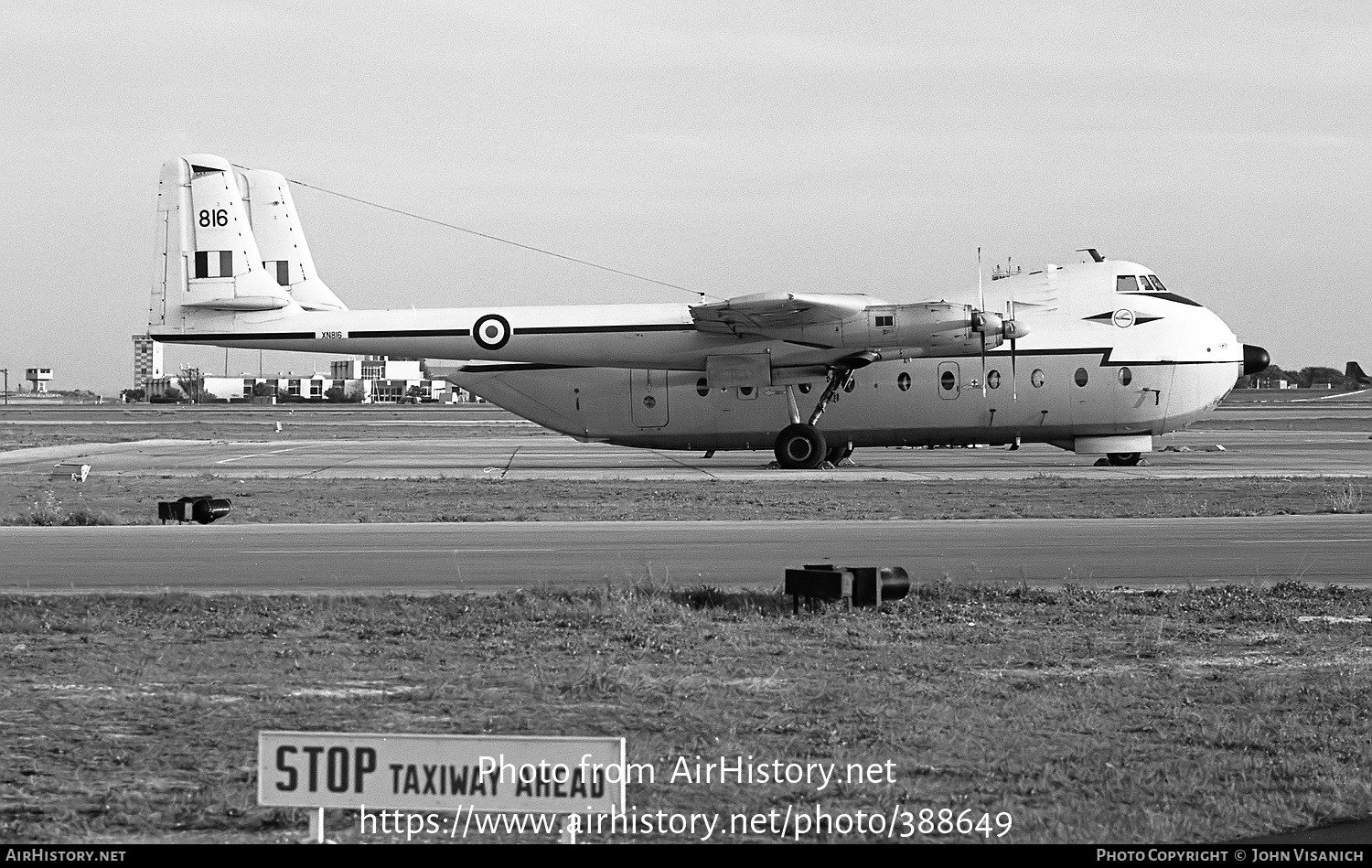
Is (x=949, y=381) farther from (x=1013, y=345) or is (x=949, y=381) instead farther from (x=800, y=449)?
(x=800, y=449)

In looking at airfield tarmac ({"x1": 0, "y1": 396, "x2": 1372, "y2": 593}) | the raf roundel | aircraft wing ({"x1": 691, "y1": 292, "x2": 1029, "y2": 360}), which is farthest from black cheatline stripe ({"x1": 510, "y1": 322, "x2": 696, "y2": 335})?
airfield tarmac ({"x1": 0, "y1": 396, "x2": 1372, "y2": 593})

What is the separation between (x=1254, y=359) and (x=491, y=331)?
22.6 meters

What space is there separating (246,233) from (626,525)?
21.9 metres

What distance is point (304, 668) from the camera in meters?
11.3

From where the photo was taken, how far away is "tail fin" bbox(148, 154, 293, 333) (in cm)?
3909

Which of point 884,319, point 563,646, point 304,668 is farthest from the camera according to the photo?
point 884,319

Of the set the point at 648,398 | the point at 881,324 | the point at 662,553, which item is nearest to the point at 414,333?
the point at 648,398

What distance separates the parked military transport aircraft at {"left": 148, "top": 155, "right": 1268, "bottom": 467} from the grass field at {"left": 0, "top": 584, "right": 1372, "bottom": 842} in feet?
77.8

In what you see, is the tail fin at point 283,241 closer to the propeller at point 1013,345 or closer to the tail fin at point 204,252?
the tail fin at point 204,252

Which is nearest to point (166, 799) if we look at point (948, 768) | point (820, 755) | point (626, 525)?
point (820, 755)

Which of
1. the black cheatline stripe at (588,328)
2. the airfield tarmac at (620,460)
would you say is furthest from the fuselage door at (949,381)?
the black cheatline stripe at (588,328)

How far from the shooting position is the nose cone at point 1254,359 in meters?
41.0

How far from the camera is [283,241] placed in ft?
135

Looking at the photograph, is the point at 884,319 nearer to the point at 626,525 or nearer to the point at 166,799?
the point at 626,525
